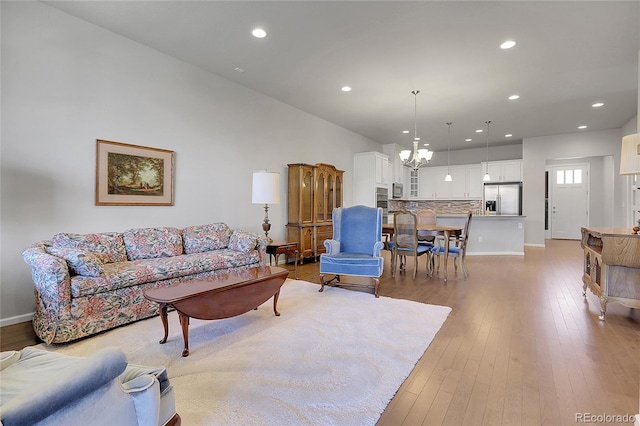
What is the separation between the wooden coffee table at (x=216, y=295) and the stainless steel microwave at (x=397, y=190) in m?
6.37

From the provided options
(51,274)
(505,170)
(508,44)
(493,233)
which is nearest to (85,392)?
(51,274)

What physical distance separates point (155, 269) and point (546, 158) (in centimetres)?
925

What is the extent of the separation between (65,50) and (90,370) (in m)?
3.68

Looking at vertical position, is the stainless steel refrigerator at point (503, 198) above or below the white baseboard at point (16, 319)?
above

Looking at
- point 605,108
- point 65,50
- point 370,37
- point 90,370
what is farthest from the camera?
point 605,108

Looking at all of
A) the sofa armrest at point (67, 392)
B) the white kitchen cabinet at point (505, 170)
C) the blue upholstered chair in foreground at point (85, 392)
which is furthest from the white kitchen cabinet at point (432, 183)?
the sofa armrest at point (67, 392)

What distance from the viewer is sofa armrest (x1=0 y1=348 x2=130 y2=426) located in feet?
2.26

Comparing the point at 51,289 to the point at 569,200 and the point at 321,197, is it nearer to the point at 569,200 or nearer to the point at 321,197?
the point at 321,197

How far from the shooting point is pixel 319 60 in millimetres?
3977

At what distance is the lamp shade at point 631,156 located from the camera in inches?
102

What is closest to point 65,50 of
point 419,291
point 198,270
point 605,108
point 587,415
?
point 198,270

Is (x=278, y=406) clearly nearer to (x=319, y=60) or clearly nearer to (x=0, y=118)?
(x=0, y=118)

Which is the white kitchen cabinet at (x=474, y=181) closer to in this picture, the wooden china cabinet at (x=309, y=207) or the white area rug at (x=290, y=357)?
the wooden china cabinet at (x=309, y=207)

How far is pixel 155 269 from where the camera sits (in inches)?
116
